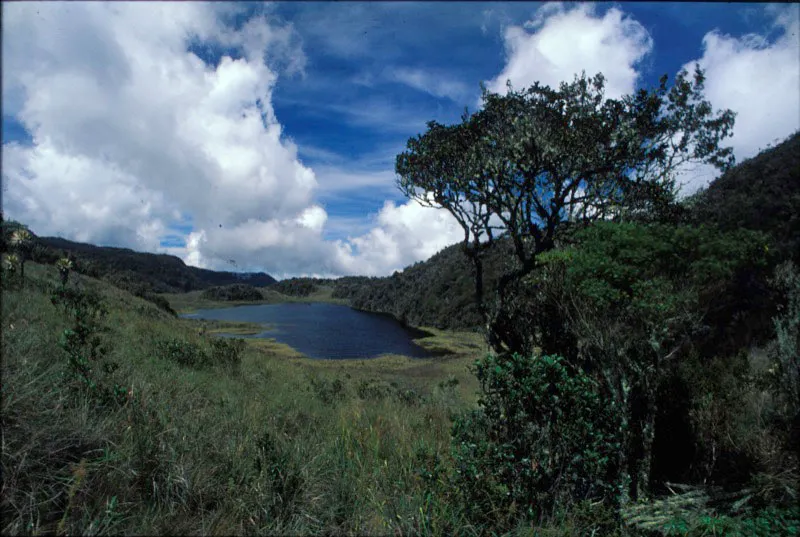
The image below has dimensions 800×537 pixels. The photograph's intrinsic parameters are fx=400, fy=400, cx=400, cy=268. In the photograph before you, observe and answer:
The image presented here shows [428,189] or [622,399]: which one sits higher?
[428,189]

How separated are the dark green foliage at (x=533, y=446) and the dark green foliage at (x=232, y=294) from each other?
162m

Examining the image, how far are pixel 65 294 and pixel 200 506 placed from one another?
850cm

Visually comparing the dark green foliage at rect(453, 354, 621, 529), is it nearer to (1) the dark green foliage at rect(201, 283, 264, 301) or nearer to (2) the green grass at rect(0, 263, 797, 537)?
(2) the green grass at rect(0, 263, 797, 537)

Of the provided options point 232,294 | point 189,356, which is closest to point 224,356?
point 189,356

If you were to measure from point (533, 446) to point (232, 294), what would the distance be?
170m

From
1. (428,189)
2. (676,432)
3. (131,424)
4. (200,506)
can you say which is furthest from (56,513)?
(428,189)

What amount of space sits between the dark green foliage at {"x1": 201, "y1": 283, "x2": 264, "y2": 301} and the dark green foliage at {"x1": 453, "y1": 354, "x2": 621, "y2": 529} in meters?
162

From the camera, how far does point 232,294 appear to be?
15962 cm

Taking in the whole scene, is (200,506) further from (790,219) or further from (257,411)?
(790,219)

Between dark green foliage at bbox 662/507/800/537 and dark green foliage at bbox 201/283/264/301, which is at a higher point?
dark green foliage at bbox 201/283/264/301

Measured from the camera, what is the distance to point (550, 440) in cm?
378

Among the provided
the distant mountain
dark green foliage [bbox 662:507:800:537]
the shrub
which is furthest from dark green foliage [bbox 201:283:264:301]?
dark green foliage [bbox 662:507:800:537]

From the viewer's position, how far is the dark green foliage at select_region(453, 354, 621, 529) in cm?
360

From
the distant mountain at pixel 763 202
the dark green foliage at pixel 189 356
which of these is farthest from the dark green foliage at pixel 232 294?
the distant mountain at pixel 763 202
